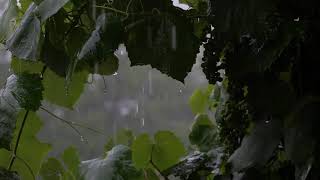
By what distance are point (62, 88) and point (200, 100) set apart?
361mm

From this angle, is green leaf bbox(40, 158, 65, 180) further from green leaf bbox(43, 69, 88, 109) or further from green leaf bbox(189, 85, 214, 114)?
green leaf bbox(189, 85, 214, 114)

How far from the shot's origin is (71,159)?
26.8 inches

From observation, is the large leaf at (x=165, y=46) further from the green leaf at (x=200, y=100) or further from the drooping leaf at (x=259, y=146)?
the green leaf at (x=200, y=100)

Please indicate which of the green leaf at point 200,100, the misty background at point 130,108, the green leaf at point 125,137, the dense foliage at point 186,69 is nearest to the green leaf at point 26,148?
the dense foliage at point 186,69

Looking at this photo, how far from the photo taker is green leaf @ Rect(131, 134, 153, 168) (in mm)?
681

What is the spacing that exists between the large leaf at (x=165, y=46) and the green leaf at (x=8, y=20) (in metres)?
0.18

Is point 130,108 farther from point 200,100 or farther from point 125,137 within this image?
point 125,137

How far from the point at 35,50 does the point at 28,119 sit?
0.51 ft

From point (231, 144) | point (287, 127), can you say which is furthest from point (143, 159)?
point (287, 127)

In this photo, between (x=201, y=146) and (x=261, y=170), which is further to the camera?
(x=201, y=146)

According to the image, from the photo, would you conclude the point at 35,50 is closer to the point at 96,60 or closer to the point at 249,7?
the point at 96,60

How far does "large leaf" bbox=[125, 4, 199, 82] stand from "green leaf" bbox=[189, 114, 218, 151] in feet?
0.85

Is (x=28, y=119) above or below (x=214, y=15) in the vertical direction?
below

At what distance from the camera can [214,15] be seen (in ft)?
1.57
